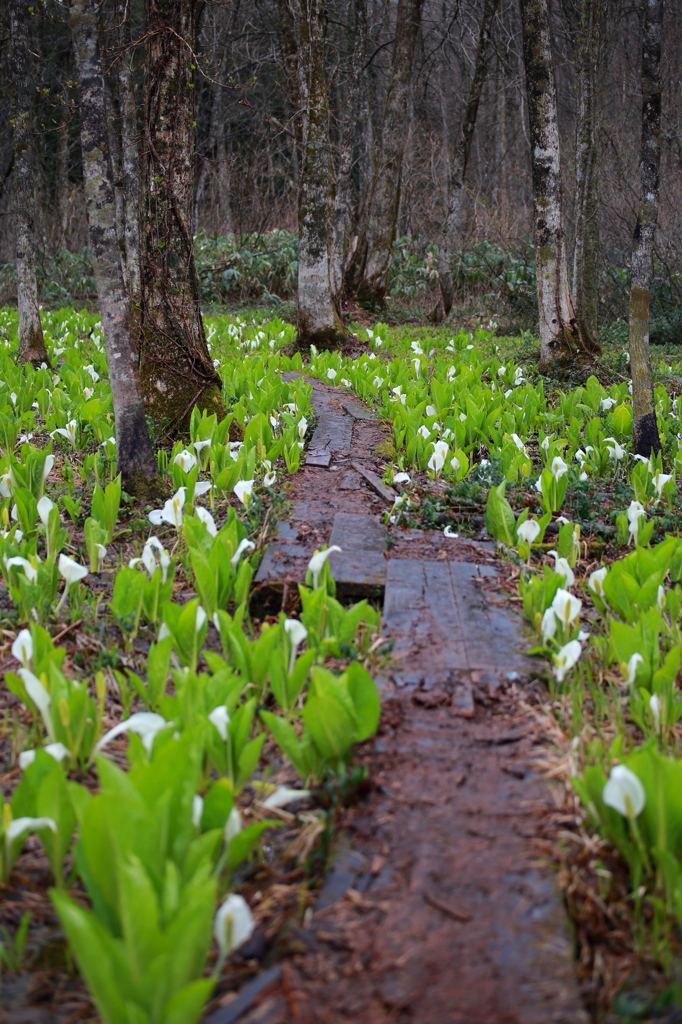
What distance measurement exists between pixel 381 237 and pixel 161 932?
38.1 feet

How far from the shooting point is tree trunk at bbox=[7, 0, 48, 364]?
693cm

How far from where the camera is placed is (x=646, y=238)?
4.29m

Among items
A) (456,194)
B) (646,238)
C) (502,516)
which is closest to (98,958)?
(502,516)

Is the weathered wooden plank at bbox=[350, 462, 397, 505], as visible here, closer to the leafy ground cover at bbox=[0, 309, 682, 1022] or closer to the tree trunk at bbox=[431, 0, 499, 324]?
the leafy ground cover at bbox=[0, 309, 682, 1022]

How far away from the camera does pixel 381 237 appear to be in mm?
11789

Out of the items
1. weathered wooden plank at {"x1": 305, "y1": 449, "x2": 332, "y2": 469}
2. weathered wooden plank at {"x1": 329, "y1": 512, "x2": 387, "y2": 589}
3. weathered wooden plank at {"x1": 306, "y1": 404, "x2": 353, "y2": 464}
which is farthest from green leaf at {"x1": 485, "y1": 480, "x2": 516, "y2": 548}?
weathered wooden plank at {"x1": 306, "y1": 404, "x2": 353, "y2": 464}

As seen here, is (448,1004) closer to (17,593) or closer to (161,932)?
(161,932)

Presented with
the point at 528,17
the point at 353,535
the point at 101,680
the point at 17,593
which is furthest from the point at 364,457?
the point at 528,17

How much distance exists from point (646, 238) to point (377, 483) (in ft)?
6.46

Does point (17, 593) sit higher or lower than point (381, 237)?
lower

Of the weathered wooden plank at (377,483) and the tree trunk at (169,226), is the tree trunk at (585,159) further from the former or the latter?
the tree trunk at (169,226)

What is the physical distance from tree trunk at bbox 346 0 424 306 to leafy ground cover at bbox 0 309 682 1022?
8133 millimetres

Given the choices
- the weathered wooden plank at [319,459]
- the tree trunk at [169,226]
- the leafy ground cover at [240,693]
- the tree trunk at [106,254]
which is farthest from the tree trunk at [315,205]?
the tree trunk at [106,254]

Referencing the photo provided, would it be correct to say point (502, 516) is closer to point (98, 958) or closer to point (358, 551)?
point (358, 551)
